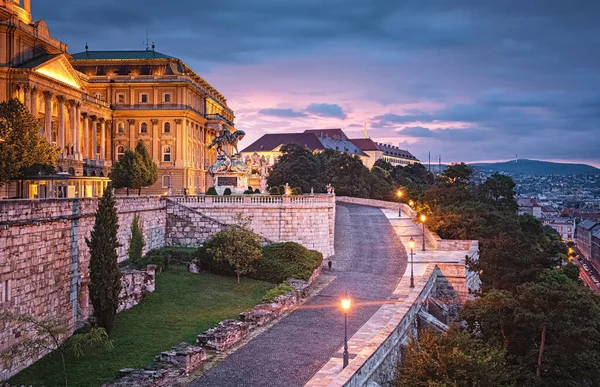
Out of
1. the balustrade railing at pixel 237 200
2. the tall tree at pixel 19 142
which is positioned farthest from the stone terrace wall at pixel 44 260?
the balustrade railing at pixel 237 200

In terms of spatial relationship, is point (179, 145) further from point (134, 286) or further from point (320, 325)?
point (320, 325)

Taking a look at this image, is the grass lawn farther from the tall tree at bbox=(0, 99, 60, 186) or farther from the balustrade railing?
the tall tree at bbox=(0, 99, 60, 186)

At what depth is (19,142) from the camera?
35125 mm

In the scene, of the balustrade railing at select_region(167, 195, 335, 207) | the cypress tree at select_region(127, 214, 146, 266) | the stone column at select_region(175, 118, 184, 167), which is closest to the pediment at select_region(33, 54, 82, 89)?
the stone column at select_region(175, 118, 184, 167)

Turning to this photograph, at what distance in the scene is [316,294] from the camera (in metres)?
33.2

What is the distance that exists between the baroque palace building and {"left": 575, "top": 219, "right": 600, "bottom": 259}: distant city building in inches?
3568

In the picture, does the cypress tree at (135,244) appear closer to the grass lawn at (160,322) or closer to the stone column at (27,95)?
the grass lawn at (160,322)

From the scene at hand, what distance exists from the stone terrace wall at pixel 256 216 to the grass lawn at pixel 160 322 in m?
7.02

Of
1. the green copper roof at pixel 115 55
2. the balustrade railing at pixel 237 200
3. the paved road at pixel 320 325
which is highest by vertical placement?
the green copper roof at pixel 115 55

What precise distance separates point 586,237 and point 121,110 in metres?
117

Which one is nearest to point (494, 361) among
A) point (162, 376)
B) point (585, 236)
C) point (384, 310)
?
point (384, 310)

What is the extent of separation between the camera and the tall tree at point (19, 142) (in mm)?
32719

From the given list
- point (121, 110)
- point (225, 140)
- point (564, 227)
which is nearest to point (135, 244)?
point (225, 140)

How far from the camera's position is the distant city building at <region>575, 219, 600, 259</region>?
13830cm
